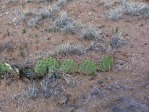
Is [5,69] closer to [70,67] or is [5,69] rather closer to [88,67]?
[70,67]

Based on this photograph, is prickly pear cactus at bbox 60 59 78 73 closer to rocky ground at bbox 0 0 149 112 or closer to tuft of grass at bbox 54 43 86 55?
rocky ground at bbox 0 0 149 112

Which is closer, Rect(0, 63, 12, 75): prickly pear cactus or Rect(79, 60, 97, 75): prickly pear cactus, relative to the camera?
Rect(79, 60, 97, 75): prickly pear cactus

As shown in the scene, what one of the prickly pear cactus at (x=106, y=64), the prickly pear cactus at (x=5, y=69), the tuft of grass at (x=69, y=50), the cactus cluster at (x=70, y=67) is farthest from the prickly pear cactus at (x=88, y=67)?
the prickly pear cactus at (x=5, y=69)

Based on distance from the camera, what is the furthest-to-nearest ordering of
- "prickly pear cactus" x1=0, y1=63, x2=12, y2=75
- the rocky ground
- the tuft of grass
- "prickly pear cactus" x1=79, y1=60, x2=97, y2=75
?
1. the tuft of grass
2. "prickly pear cactus" x1=0, y1=63, x2=12, y2=75
3. "prickly pear cactus" x1=79, y1=60, x2=97, y2=75
4. the rocky ground

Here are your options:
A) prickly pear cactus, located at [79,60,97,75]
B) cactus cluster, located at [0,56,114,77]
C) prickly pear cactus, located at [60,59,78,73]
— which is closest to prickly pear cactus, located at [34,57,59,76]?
cactus cluster, located at [0,56,114,77]

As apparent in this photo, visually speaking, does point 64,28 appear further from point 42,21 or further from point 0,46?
point 0,46

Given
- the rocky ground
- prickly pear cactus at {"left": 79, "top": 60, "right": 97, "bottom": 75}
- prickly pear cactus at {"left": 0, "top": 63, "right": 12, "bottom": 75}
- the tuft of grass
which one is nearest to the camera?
the rocky ground

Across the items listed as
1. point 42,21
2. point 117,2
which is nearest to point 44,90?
point 42,21
